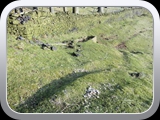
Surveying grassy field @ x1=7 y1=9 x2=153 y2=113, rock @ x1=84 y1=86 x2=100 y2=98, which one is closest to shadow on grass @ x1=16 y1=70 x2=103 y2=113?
grassy field @ x1=7 y1=9 x2=153 y2=113

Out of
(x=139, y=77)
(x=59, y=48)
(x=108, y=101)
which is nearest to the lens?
(x=108, y=101)

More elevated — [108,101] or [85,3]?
[85,3]

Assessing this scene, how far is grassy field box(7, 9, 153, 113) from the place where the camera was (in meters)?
7.84

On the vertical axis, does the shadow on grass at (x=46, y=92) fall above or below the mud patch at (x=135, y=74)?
below

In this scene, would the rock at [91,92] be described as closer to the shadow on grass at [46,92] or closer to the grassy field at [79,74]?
the grassy field at [79,74]

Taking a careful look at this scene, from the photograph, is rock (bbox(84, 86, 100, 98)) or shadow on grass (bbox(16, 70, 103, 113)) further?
rock (bbox(84, 86, 100, 98))

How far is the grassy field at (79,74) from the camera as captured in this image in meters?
7.84

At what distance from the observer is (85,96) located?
8.07 metres

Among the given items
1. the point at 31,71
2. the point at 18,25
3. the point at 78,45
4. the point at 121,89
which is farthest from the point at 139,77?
the point at 18,25

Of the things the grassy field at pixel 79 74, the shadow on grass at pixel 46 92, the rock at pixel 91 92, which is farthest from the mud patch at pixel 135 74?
the rock at pixel 91 92

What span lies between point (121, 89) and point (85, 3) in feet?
7.51

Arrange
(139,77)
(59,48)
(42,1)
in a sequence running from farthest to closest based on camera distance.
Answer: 1. (59,48)
2. (139,77)
3. (42,1)

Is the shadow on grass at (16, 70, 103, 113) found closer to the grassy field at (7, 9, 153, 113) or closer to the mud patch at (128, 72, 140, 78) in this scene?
the grassy field at (7, 9, 153, 113)

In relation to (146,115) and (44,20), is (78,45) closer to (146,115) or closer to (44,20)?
(44,20)
